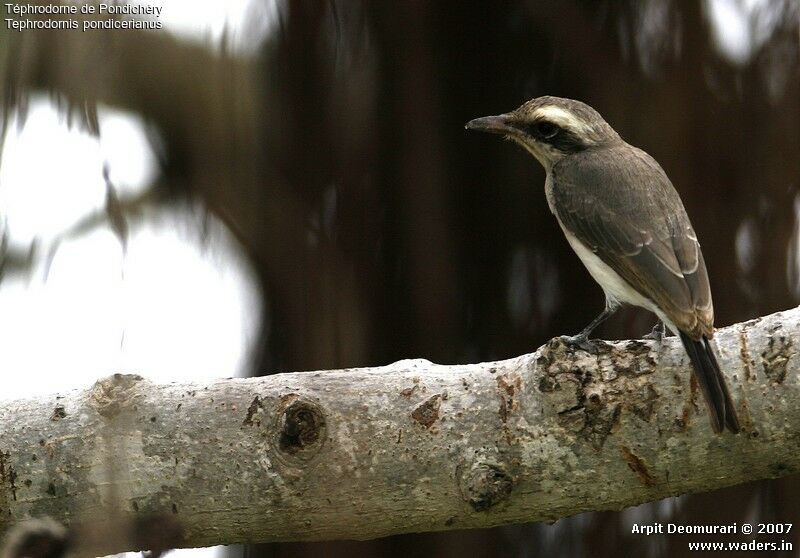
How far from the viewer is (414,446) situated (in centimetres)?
250

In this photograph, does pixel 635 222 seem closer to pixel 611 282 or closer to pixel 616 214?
pixel 616 214

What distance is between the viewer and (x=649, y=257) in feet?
10.8

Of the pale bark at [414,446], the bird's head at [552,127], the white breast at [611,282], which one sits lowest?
the pale bark at [414,446]

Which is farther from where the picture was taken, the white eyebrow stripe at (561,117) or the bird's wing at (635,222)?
the white eyebrow stripe at (561,117)

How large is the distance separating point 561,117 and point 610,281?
2.44 ft

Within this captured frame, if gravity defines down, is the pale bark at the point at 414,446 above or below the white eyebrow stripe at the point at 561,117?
below

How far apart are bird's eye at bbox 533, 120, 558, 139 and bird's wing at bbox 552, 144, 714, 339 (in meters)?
0.12

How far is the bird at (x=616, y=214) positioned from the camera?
311cm

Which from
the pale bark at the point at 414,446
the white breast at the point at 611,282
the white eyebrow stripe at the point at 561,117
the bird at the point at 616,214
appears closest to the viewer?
the pale bark at the point at 414,446

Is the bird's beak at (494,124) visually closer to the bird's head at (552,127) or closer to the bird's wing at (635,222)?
the bird's head at (552,127)

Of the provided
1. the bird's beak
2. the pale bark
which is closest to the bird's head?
the bird's beak

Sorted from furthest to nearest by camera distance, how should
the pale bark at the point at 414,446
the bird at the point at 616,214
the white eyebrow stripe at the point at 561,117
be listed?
the white eyebrow stripe at the point at 561,117 → the bird at the point at 616,214 → the pale bark at the point at 414,446

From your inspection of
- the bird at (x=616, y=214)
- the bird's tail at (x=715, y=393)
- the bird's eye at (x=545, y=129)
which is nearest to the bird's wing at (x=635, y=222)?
the bird at (x=616, y=214)

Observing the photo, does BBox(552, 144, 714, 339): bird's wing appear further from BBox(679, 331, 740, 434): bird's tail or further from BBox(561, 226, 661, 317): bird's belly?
BBox(679, 331, 740, 434): bird's tail
